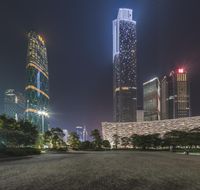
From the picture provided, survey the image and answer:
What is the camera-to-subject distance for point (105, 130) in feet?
595

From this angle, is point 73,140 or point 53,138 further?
point 73,140

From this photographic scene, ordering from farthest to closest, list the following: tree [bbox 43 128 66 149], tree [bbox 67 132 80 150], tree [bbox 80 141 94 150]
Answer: tree [bbox 67 132 80 150] < tree [bbox 80 141 94 150] < tree [bbox 43 128 66 149]

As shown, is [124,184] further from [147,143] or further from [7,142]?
[147,143]

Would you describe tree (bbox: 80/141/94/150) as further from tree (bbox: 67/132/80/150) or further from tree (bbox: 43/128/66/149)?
tree (bbox: 43/128/66/149)

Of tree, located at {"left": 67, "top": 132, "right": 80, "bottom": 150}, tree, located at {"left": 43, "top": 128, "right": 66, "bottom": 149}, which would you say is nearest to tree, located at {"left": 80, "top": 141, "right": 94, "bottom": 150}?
tree, located at {"left": 67, "top": 132, "right": 80, "bottom": 150}

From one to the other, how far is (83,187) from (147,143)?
100047mm

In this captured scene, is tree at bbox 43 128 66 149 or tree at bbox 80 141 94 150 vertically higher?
tree at bbox 43 128 66 149

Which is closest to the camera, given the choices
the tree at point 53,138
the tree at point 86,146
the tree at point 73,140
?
the tree at point 53,138

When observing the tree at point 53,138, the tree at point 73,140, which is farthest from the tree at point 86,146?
the tree at point 53,138

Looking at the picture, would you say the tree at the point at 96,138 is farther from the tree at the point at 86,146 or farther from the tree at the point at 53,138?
the tree at the point at 53,138

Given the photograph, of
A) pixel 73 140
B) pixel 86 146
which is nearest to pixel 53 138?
pixel 86 146

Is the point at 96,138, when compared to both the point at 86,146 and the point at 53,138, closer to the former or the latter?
the point at 86,146

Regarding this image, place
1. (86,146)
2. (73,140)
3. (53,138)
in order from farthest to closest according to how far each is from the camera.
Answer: (73,140) < (86,146) < (53,138)

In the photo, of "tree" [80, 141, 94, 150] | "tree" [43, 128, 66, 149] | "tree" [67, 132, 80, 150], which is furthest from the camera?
"tree" [67, 132, 80, 150]
